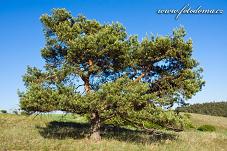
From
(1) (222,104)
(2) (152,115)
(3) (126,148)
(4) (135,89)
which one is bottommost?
(3) (126,148)

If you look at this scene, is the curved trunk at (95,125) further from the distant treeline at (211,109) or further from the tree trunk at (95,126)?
the distant treeline at (211,109)

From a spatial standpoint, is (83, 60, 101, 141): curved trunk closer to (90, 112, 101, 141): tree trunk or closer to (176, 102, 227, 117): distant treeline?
(90, 112, 101, 141): tree trunk

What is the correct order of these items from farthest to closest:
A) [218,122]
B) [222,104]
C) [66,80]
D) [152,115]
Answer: [222,104] < [218,122] < [66,80] < [152,115]

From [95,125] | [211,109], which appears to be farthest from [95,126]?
[211,109]

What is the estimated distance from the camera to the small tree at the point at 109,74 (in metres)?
25.6

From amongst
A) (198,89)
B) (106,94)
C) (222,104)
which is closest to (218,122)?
(198,89)

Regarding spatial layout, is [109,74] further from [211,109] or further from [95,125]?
[211,109]

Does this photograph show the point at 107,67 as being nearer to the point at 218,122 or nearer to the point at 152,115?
the point at 152,115

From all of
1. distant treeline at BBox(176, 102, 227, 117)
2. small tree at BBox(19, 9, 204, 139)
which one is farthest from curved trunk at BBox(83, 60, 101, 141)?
distant treeline at BBox(176, 102, 227, 117)

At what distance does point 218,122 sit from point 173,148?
52.8 metres

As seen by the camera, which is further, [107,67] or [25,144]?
[107,67]

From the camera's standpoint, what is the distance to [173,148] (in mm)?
27281

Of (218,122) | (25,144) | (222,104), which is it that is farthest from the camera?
(222,104)

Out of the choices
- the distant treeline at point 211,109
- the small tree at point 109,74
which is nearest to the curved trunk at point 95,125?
the small tree at point 109,74
